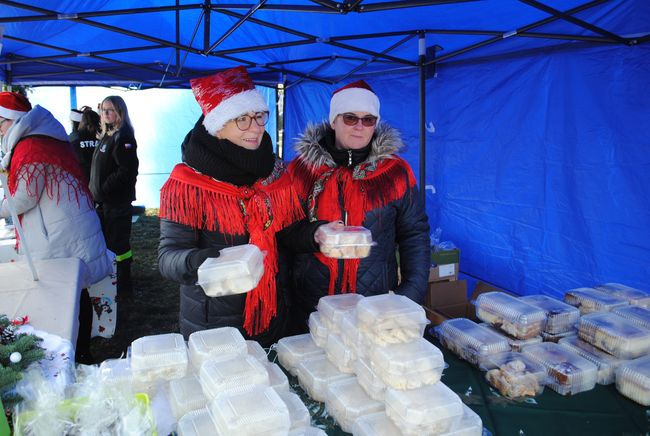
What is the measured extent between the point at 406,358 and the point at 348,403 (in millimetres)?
275

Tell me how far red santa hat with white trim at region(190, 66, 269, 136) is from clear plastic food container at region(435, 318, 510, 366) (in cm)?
135

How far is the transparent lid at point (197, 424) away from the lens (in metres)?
1.16

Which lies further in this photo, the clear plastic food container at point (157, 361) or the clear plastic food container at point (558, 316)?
the clear plastic food container at point (558, 316)

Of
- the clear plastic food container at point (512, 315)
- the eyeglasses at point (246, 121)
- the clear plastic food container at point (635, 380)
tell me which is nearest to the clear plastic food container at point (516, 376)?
the clear plastic food container at point (512, 315)

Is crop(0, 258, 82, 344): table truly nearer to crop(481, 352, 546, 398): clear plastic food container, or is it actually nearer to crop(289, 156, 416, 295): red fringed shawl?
crop(289, 156, 416, 295): red fringed shawl

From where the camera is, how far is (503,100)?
13.5 ft

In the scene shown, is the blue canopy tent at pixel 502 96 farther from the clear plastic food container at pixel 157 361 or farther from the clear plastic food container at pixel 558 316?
the clear plastic food container at pixel 157 361

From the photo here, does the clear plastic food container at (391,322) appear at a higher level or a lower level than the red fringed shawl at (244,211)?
lower

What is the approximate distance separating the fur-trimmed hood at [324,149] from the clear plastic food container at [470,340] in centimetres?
91

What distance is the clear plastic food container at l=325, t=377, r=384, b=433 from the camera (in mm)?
1393

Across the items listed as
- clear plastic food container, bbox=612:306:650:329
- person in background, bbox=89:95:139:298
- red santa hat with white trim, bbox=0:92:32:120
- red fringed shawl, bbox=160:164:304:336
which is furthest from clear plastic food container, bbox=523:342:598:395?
person in background, bbox=89:95:139:298

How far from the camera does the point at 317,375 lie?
5.08ft

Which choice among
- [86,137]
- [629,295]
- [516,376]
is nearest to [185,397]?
[516,376]

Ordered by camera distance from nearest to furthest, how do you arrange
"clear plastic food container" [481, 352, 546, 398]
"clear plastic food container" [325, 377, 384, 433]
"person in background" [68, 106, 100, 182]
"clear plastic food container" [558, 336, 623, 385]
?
"clear plastic food container" [325, 377, 384, 433] < "clear plastic food container" [481, 352, 546, 398] < "clear plastic food container" [558, 336, 623, 385] < "person in background" [68, 106, 100, 182]
